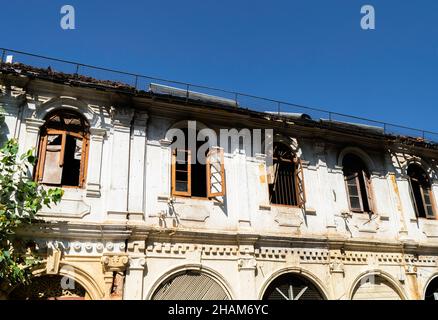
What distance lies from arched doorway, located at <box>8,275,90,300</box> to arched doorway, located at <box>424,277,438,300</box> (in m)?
9.95

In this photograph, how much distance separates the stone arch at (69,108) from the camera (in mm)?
9359

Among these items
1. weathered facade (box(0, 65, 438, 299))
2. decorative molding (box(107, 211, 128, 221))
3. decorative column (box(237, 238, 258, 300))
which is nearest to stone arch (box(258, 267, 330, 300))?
weathered facade (box(0, 65, 438, 299))

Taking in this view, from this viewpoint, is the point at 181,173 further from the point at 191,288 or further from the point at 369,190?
the point at 369,190

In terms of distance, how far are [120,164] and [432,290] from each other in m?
10.2

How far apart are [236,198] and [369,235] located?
4.39m

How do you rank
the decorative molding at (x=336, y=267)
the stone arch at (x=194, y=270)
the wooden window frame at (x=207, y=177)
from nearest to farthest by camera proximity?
the stone arch at (x=194, y=270)
the wooden window frame at (x=207, y=177)
the decorative molding at (x=336, y=267)

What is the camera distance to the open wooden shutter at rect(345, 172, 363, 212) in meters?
12.2

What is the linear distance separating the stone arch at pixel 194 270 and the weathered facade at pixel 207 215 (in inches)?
1.1

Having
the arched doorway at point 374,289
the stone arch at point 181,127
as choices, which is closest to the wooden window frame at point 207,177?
the stone arch at point 181,127

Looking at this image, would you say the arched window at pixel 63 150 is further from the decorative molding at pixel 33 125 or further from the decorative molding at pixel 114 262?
the decorative molding at pixel 114 262

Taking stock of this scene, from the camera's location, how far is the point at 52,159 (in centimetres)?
919

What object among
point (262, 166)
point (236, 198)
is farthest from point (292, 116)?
point (236, 198)

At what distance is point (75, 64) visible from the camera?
9.98 metres
